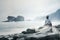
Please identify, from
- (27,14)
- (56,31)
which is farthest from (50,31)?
(27,14)

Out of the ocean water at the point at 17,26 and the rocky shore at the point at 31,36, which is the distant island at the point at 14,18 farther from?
the rocky shore at the point at 31,36

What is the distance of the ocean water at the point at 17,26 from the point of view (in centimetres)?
192

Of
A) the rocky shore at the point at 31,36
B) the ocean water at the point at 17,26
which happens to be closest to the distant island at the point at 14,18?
the ocean water at the point at 17,26

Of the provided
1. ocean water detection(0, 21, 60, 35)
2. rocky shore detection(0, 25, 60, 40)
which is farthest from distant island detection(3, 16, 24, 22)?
rocky shore detection(0, 25, 60, 40)

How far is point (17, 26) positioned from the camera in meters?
1.96

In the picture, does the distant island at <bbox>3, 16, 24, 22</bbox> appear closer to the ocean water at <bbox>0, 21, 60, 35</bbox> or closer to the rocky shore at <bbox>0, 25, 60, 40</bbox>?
the ocean water at <bbox>0, 21, 60, 35</bbox>

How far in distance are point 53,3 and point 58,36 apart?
0.58 metres

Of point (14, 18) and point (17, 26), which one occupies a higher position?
point (14, 18)

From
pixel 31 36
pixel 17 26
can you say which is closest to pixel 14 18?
pixel 17 26

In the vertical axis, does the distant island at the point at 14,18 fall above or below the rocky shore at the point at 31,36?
above

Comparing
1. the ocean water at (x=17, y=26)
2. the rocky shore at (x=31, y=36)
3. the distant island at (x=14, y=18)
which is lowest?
the rocky shore at (x=31, y=36)

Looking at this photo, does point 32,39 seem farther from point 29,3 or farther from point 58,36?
point 29,3

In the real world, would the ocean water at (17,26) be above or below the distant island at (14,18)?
below

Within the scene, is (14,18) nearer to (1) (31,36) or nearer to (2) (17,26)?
(2) (17,26)
